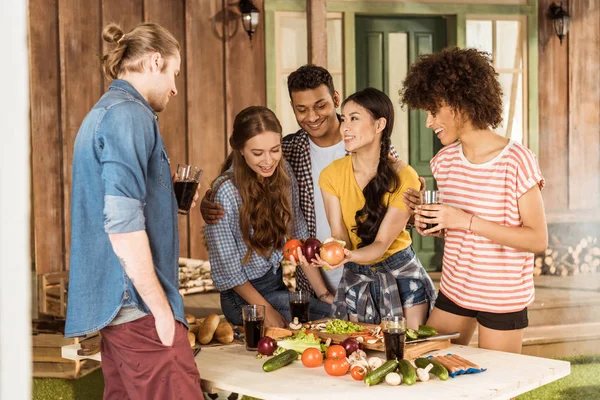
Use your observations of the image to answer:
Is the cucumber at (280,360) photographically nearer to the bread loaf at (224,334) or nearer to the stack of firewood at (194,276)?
the bread loaf at (224,334)

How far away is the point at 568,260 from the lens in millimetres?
7000

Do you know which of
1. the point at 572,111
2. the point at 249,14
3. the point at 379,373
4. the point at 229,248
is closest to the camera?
the point at 379,373

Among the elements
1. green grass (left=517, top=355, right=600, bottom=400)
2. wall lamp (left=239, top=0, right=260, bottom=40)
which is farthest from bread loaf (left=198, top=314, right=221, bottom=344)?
wall lamp (left=239, top=0, right=260, bottom=40)

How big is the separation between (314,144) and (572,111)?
14.5ft

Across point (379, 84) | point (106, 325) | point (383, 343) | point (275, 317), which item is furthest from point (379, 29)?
point (106, 325)

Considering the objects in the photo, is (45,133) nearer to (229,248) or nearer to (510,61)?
(229,248)

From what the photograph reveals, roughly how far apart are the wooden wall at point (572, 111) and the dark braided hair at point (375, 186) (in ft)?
14.7

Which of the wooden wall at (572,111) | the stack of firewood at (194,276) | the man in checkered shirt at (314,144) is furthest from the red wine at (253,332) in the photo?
the wooden wall at (572,111)

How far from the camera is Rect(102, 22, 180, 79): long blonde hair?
2205mm

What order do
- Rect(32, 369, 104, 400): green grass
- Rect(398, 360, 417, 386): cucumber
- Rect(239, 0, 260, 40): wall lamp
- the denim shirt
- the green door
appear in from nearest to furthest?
the denim shirt → Rect(398, 360, 417, 386): cucumber → Rect(32, 369, 104, 400): green grass → Rect(239, 0, 260, 40): wall lamp → the green door

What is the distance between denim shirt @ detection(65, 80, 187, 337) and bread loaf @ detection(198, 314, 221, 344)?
2.09 feet

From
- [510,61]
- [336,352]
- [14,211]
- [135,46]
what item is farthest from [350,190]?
[510,61]

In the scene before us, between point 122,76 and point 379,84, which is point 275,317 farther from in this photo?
point 379,84

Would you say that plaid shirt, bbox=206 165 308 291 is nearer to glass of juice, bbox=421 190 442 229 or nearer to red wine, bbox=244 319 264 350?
red wine, bbox=244 319 264 350
